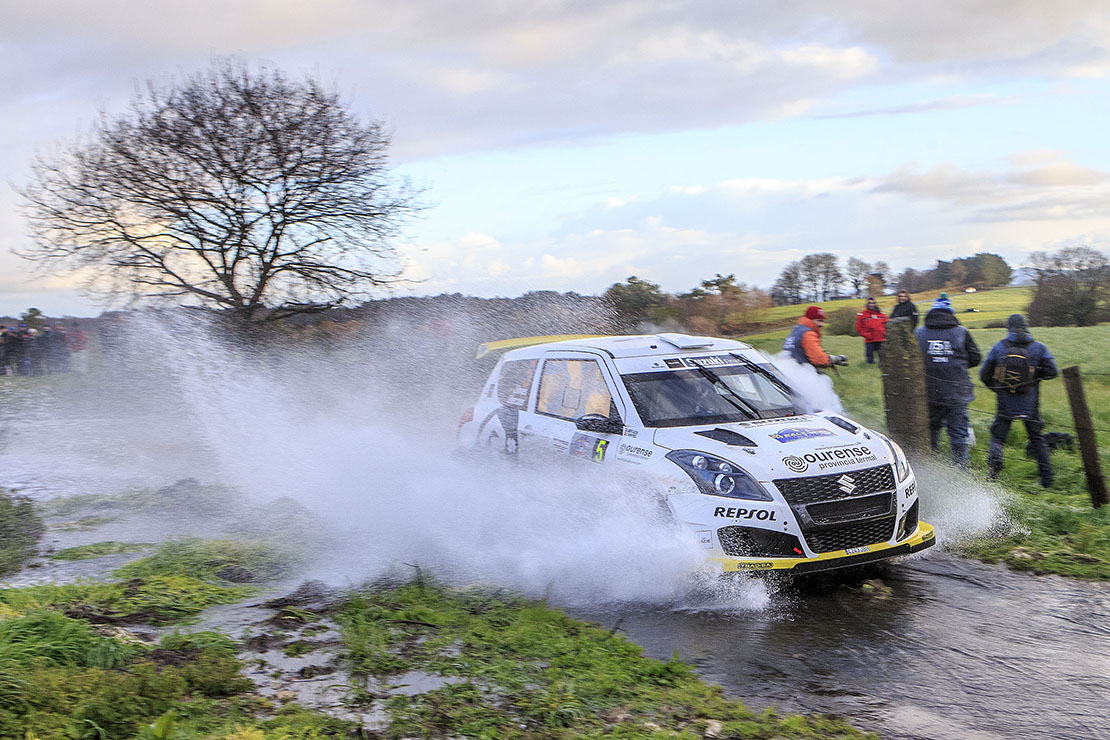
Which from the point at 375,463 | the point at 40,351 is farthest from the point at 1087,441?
the point at 40,351

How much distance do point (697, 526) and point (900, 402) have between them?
4.40 metres

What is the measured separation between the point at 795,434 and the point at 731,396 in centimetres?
90

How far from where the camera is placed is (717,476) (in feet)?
21.3

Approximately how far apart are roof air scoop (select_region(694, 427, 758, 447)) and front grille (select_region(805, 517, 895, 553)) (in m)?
0.76

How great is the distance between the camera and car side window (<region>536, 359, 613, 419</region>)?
7719 mm

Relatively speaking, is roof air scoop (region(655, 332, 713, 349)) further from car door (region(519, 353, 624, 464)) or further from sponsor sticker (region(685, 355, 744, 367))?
car door (region(519, 353, 624, 464))

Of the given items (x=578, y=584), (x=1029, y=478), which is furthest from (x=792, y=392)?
(x=1029, y=478)

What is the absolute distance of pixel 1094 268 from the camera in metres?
26.3

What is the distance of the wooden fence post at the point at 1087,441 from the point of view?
8.52 m

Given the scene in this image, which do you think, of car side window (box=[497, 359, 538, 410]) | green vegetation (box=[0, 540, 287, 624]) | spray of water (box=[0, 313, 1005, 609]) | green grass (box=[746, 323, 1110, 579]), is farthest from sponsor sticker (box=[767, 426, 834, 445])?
green vegetation (box=[0, 540, 287, 624])

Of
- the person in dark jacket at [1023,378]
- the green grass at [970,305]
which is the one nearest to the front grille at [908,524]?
the person in dark jacket at [1023,378]

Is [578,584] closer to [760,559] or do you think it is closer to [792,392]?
[760,559]

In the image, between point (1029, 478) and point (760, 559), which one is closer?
point (760, 559)

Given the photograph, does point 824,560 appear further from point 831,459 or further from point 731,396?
point 731,396
